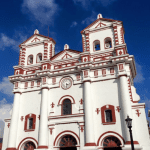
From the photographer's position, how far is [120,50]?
2223 centimetres

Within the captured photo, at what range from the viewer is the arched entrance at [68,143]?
20.5 metres

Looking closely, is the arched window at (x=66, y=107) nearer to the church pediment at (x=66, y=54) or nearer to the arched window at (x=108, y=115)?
the arched window at (x=108, y=115)

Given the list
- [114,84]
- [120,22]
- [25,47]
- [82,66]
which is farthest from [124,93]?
[25,47]

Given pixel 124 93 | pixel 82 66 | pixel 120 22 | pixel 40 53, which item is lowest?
pixel 124 93

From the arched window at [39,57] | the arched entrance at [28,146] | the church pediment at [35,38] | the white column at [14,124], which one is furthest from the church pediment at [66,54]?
the arched entrance at [28,146]

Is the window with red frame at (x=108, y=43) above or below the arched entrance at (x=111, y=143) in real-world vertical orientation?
above

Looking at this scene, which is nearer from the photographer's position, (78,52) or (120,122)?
(120,122)

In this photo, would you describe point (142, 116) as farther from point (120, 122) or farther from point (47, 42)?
point (47, 42)

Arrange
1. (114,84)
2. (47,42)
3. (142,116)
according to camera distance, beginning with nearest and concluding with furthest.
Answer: (142,116) → (114,84) → (47,42)

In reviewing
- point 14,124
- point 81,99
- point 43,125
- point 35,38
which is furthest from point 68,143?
point 35,38

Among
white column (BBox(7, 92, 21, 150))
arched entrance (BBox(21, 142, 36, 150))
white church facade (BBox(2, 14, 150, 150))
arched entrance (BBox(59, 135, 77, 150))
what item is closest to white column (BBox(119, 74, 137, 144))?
white church facade (BBox(2, 14, 150, 150))

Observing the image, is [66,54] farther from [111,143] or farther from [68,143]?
[111,143]

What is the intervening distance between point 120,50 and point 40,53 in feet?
35.9

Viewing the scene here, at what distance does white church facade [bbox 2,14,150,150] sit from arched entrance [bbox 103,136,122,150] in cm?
3
